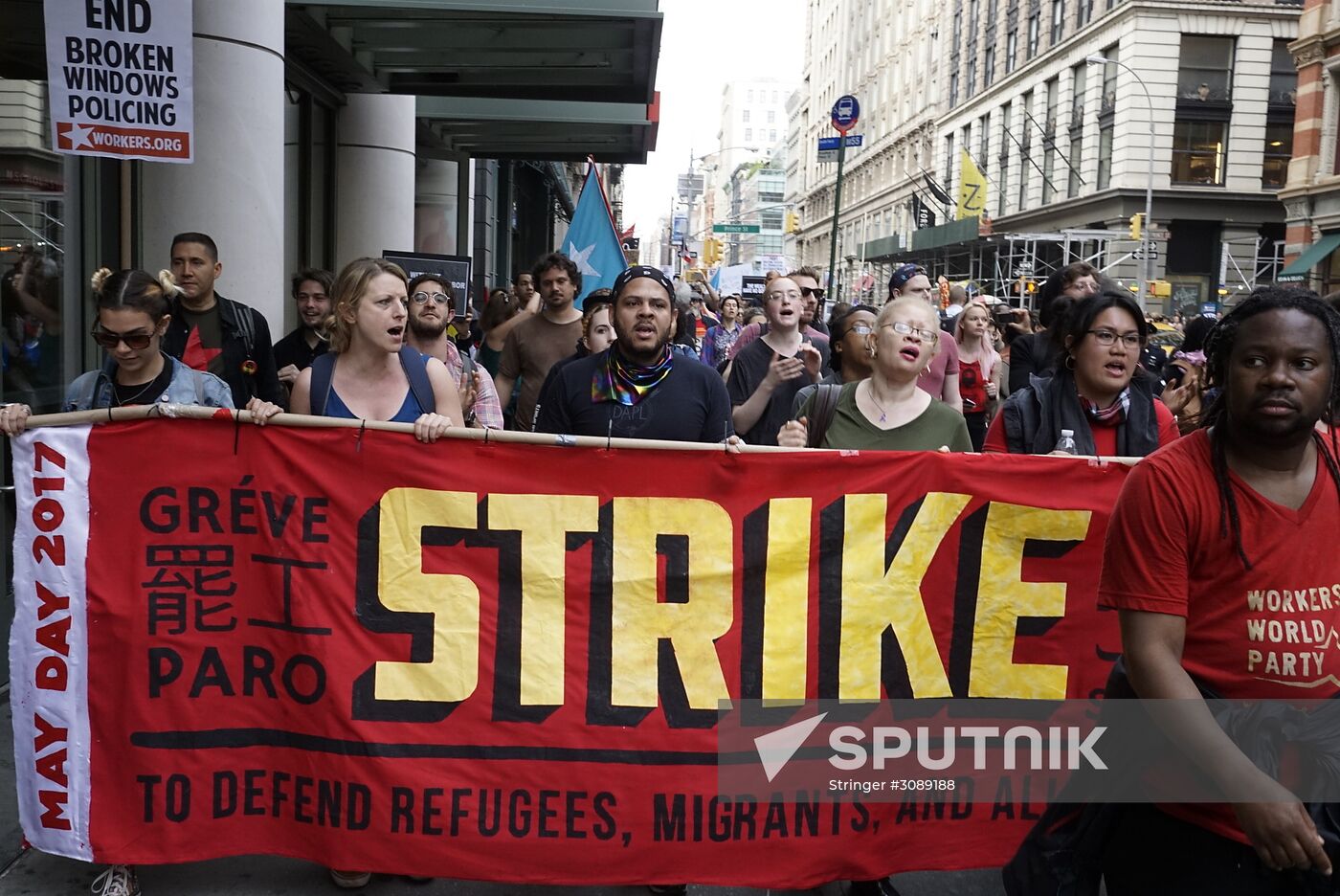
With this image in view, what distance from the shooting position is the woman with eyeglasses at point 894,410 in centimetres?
441

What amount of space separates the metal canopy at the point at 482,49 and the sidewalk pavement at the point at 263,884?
22.5ft

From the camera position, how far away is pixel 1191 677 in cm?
245

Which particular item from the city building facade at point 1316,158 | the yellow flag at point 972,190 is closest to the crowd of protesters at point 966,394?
the city building facade at point 1316,158

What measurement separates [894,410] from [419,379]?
1.77m

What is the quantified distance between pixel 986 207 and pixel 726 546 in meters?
63.8

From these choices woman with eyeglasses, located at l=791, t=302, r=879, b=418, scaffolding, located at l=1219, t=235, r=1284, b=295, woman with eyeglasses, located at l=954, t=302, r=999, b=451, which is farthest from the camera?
scaffolding, located at l=1219, t=235, r=1284, b=295

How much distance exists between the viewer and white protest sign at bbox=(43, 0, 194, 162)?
539cm

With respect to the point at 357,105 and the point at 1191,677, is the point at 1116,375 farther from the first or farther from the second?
the point at 357,105

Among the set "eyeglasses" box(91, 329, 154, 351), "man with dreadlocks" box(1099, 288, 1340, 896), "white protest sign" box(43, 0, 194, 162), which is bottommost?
"man with dreadlocks" box(1099, 288, 1340, 896)

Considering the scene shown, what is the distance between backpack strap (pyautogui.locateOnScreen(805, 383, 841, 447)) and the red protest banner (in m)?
0.68

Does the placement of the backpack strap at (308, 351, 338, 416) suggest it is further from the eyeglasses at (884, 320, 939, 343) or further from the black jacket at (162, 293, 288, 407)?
the eyeglasses at (884, 320, 939, 343)

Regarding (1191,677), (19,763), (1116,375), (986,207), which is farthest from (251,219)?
(986,207)

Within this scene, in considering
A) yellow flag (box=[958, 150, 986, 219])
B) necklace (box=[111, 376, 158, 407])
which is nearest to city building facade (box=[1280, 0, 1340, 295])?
yellow flag (box=[958, 150, 986, 219])

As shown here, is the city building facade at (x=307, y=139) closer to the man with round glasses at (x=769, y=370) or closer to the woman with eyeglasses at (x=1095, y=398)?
the man with round glasses at (x=769, y=370)
